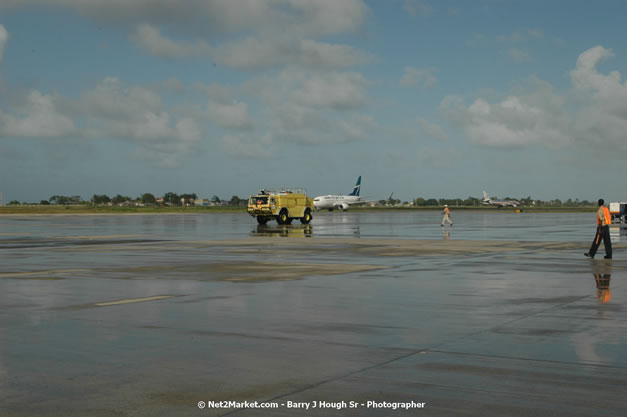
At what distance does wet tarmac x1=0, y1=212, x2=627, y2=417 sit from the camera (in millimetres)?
6930

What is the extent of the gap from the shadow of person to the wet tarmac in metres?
0.10

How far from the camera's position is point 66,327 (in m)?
11.1

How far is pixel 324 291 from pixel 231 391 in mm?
8669

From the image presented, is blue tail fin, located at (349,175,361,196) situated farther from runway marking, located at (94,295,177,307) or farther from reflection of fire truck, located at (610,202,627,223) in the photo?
runway marking, located at (94,295,177,307)

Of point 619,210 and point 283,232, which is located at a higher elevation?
point 619,210

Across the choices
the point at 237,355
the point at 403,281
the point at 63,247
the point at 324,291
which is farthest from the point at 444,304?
the point at 63,247

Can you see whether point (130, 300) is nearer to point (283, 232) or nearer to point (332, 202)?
point (283, 232)

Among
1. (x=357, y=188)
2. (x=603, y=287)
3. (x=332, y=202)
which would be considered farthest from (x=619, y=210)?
(x=357, y=188)

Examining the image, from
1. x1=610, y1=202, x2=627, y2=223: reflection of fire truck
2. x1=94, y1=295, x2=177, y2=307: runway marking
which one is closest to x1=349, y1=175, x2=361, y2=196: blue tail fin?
x1=610, y1=202, x2=627, y2=223: reflection of fire truck

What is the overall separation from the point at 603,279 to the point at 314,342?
1109cm

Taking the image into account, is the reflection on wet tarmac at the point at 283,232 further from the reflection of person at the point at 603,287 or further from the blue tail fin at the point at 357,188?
the blue tail fin at the point at 357,188

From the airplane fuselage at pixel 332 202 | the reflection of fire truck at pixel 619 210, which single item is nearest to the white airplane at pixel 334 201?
the airplane fuselage at pixel 332 202

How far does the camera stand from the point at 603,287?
54.2ft

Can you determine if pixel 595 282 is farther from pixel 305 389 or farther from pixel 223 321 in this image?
pixel 305 389
